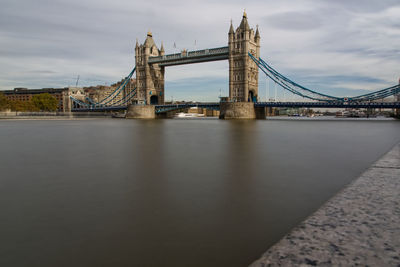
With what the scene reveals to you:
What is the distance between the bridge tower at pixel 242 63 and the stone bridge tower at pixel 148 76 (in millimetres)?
22224

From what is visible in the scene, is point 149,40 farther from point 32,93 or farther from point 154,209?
point 154,209

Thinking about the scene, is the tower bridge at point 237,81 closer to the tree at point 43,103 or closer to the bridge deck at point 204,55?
the bridge deck at point 204,55

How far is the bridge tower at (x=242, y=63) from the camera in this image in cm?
5591

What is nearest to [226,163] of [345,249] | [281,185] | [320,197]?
[281,185]

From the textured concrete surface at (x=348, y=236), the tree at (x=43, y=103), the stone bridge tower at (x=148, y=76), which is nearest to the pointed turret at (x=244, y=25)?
the stone bridge tower at (x=148, y=76)

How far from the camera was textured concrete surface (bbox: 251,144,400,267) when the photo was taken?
186cm

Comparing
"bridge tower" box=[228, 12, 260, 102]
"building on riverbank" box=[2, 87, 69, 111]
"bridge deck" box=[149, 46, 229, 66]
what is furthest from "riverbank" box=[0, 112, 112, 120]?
"building on riverbank" box=[2, 87, 69, 111]

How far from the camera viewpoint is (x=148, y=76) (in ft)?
236

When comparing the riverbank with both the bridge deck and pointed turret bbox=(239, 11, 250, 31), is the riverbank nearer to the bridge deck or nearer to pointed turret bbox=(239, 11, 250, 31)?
the bridge deck

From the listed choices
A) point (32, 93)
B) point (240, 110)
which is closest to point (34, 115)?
point (240, 110)

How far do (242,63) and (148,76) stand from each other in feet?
83.6

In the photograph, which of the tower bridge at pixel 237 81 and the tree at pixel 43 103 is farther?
the tree at pixel 43 103

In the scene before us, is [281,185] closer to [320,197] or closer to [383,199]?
[320,197]

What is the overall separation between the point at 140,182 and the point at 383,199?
12.4ft
